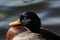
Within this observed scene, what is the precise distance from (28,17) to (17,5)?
1054 millimetres

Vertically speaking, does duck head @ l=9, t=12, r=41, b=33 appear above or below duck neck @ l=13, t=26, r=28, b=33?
above

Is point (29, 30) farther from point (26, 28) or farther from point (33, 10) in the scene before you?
point (33, 10)

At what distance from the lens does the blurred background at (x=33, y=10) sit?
10.1 ft

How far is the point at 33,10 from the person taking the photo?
3424 millimetres

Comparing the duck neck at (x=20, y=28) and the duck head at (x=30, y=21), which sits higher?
the duck head at (x=30, y=21)

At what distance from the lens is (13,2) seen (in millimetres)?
3797

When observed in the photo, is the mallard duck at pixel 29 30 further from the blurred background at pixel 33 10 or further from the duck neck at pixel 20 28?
the blurred background at pixel 33 10

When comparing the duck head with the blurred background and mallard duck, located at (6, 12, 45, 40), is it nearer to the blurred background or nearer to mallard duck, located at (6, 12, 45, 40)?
mallard duck, located at (6, 12, 45, 40)

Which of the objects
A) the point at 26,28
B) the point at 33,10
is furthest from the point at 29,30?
the point at 33,10

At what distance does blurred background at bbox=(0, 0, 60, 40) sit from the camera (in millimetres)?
3068

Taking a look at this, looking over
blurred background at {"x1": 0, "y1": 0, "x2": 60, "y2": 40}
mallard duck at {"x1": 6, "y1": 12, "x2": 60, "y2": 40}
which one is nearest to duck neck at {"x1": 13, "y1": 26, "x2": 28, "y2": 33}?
mallard duck at {"x1": 6, "y1": 12, "x2": 60, "y2": 40}

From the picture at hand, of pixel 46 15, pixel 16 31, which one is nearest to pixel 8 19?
pixel 46 15

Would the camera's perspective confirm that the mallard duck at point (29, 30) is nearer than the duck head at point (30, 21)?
Yes

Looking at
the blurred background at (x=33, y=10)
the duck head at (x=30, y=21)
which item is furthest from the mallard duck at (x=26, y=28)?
the blurred background at (x=33, y=10)
